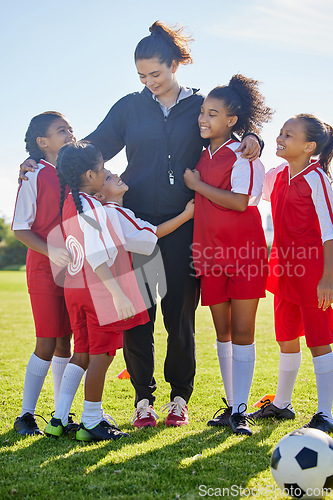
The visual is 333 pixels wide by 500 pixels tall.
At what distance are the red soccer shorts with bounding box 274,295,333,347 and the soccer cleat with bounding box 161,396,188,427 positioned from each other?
908 millimetres

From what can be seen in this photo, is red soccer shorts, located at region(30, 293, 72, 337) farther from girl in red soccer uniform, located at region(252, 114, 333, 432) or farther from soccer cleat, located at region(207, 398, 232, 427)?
girl in red soccer uniform, located at region(252, 114, 333, 432)

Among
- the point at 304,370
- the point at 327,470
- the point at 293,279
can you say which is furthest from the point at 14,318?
the point at 327,470

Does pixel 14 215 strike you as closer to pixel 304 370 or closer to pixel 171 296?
pixel 171 296

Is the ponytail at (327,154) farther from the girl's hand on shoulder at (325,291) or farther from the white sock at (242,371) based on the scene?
the white sock at (242,371)

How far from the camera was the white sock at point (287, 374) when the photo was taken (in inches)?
154

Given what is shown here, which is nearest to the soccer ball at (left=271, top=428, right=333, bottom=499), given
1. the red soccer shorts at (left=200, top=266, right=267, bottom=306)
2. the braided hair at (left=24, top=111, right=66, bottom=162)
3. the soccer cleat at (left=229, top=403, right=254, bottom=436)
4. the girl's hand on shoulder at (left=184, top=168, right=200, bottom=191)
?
the soccer cleat at (left=229, top=403, right=254, bottom=436)

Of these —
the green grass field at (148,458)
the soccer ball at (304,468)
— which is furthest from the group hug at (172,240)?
the soccer ball at (304,468)

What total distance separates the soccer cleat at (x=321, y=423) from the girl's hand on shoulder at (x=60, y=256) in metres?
1.95

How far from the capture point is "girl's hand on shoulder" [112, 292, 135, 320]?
3.29m

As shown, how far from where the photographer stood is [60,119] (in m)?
3.95

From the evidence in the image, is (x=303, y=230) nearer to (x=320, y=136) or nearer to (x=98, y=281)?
(x=320, y=136)

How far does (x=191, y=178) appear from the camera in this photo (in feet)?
11.9

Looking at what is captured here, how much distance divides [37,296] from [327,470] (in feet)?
7.25

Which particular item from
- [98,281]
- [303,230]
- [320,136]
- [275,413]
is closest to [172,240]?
[98,281]
